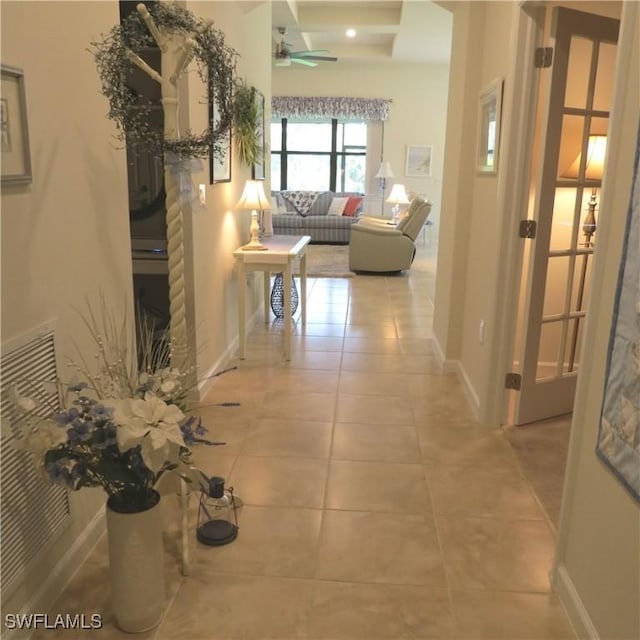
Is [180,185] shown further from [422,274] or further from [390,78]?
[390,78]

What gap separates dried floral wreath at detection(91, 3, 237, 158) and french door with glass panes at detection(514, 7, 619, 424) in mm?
1593

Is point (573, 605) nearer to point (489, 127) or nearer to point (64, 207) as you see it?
point (64, 207)

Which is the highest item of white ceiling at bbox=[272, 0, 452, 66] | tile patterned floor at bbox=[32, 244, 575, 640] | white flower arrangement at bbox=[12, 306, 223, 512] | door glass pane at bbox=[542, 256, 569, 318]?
white ceiling at bbox=[272, 0, 452, 66]

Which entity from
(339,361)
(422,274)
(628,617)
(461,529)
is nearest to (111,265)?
(461,529)

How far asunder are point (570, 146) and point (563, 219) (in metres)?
0.37

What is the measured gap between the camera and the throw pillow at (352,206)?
10.6 meters

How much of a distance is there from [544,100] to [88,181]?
2178mm

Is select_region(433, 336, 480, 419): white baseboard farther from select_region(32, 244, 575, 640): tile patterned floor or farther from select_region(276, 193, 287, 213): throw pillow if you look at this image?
select_region(276, 193, 287, 213): throw pillow

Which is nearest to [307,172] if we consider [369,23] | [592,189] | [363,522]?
[369,23]

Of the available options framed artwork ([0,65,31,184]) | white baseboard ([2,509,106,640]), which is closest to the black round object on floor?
white baseboard ([2,509,106,640])

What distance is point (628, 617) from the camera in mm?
1570

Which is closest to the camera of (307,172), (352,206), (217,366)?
(217,366)

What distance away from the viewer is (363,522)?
8.07 ft

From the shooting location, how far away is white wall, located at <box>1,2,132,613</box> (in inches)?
67.3
